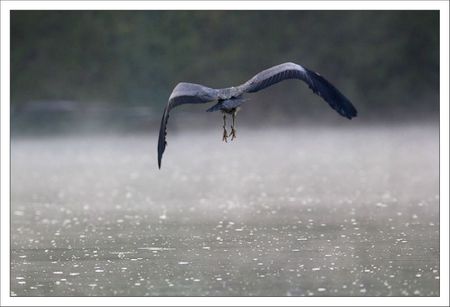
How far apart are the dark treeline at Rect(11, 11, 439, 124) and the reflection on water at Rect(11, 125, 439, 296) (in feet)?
3.95

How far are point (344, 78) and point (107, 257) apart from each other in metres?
13.7

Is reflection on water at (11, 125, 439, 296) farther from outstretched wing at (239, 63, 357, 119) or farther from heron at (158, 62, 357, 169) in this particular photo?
outstretched wing at (239, 63, 357, 119)

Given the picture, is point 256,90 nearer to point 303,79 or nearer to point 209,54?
point 303,79

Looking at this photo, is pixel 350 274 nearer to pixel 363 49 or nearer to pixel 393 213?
pixel 393 213

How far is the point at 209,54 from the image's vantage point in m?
23.6

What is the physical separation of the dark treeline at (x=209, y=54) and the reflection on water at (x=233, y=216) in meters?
1.20

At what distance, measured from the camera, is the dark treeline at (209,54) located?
22484 mm

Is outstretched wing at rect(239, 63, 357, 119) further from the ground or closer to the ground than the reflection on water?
further from the ground

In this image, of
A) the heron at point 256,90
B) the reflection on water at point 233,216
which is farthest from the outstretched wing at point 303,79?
the reflection on water at point 233,216

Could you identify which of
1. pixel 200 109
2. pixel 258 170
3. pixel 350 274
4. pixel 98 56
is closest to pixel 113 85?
pixel 98 56

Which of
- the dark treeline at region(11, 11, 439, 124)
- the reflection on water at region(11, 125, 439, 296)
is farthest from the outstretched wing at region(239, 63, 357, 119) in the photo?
the dark treeline at region(11, 11, 439, 124)

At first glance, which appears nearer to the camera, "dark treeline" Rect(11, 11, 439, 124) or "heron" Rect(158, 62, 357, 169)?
"heron" Rect(158, 62, 357, 169)

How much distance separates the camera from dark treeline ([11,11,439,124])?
22.5m

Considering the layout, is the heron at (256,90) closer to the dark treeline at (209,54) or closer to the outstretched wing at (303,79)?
the outstretched wing at (303,79)
